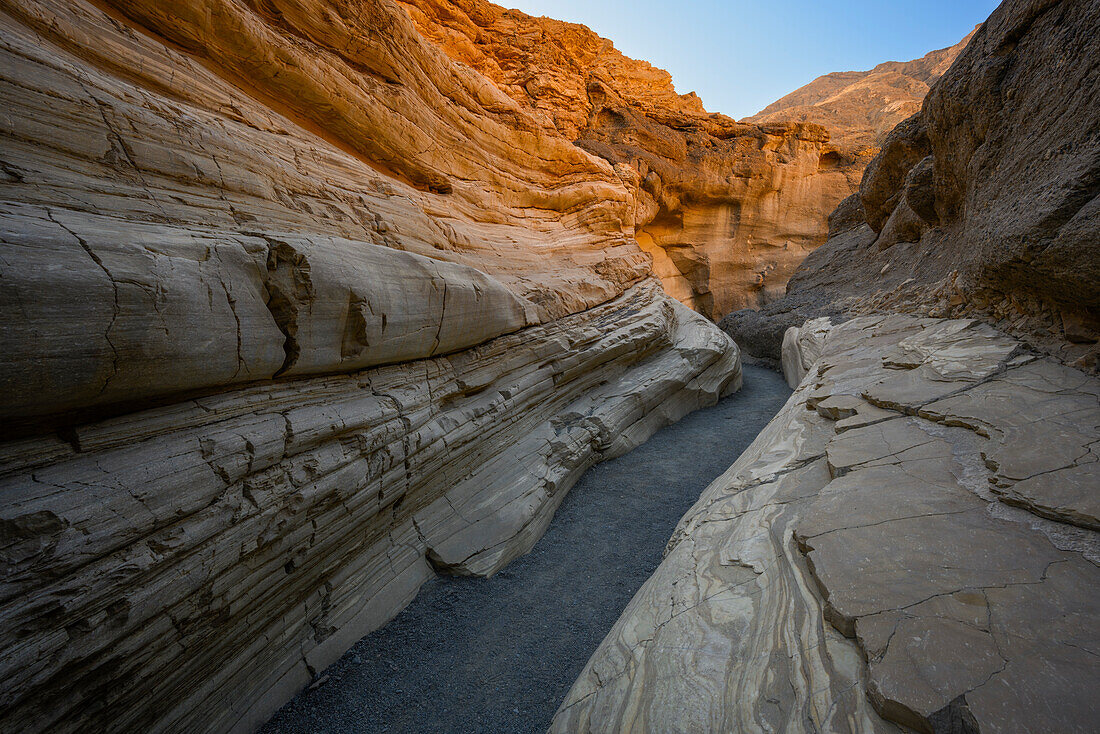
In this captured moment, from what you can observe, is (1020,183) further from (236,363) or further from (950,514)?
(236,363)

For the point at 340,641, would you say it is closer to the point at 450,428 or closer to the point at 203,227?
the point at 450,428

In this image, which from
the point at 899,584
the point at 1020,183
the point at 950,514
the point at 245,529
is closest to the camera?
the point at 899,584

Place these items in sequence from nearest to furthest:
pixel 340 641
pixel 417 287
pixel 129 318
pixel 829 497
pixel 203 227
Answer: pixel 129 318, pixel 829 497, pixel 203 227, pixel 340 641, pixel 417 287

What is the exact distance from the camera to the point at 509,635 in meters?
3.56

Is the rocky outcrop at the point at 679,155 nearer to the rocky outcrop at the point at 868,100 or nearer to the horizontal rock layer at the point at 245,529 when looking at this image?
the rocky outcrop at the point at 868,100

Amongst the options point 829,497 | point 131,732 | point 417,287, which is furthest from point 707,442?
point 131,732

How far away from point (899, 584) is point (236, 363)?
3883 mm

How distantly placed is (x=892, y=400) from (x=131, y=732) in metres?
5.76

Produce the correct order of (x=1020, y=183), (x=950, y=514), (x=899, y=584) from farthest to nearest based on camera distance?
(x=1020, y=183) → (x=950, y=514) → (x=899, y=584)

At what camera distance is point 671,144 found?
14414mm

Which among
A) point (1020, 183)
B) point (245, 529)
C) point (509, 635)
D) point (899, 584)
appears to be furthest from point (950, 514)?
point (245, 529)

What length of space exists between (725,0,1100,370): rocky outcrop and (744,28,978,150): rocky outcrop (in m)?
14.8

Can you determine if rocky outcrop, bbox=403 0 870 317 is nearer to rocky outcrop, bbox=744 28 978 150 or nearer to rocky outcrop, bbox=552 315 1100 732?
rocky outcrop, bbox=744 28 978 150

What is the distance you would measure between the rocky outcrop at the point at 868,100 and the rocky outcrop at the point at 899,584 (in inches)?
761
